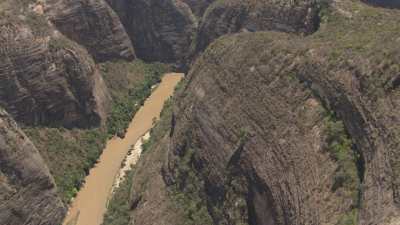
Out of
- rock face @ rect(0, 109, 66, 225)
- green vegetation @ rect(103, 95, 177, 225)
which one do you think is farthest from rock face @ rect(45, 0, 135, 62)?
rock face @ rect(0, 109, 66, 225)

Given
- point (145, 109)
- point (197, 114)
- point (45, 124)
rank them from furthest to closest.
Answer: point (145, 109), point (45, 124), point (197, 114)

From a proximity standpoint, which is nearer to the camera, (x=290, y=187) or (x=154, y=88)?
(x=290, y=187)

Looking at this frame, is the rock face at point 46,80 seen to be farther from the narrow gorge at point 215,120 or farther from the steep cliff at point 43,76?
the narrow gorge at point 215,120

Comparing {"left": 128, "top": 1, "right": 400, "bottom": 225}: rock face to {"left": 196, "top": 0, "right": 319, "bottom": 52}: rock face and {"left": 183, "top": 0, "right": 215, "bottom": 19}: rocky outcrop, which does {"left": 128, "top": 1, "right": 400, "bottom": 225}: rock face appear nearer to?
{"left": 196, "top": 0, "right": 319, "bottom": 52}: rock face

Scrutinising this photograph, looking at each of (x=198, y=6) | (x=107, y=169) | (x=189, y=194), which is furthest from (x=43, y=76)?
(x=198, y=6)

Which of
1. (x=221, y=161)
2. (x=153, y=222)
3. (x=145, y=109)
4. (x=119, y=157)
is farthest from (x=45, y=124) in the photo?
(x=221, y=161)

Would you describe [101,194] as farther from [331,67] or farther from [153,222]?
[331,67]

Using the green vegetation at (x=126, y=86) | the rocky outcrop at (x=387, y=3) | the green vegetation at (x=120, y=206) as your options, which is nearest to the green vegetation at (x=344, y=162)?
the green vegetation at (x=120, y=206)
